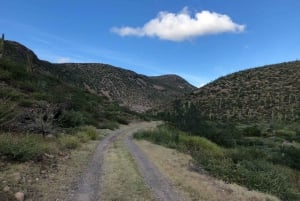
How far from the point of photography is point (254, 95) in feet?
216

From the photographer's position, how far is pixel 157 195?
9.48 meters

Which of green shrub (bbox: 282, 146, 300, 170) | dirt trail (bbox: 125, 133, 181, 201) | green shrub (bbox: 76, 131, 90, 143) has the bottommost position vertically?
green shrub (bbox: 282, 146, 300, 170)

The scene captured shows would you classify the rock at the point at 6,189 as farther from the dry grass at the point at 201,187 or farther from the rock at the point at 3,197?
the dry grass at the point at 201,187

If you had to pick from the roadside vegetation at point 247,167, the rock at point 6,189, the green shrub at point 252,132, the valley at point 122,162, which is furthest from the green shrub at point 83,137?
the green shrub at point 252,132

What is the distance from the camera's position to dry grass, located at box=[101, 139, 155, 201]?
9240mm

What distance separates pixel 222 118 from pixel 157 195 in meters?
51.7

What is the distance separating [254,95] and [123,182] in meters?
58.1

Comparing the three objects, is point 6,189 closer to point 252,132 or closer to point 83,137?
point 83,137

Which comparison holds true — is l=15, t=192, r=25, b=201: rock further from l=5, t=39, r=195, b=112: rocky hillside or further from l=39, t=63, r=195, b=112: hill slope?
l=39, t=63, r=195, b=112: hill slope

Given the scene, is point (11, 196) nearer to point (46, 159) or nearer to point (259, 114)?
point (46, 159)

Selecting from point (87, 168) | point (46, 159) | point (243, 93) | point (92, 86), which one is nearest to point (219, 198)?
point (87, 168)

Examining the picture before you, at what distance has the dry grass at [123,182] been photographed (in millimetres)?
9240

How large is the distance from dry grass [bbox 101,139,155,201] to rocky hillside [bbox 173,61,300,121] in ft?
120

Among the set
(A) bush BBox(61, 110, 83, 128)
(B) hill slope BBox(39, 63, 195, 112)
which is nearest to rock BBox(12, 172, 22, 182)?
(A) bush BBox(61, 110, 83, 128)
